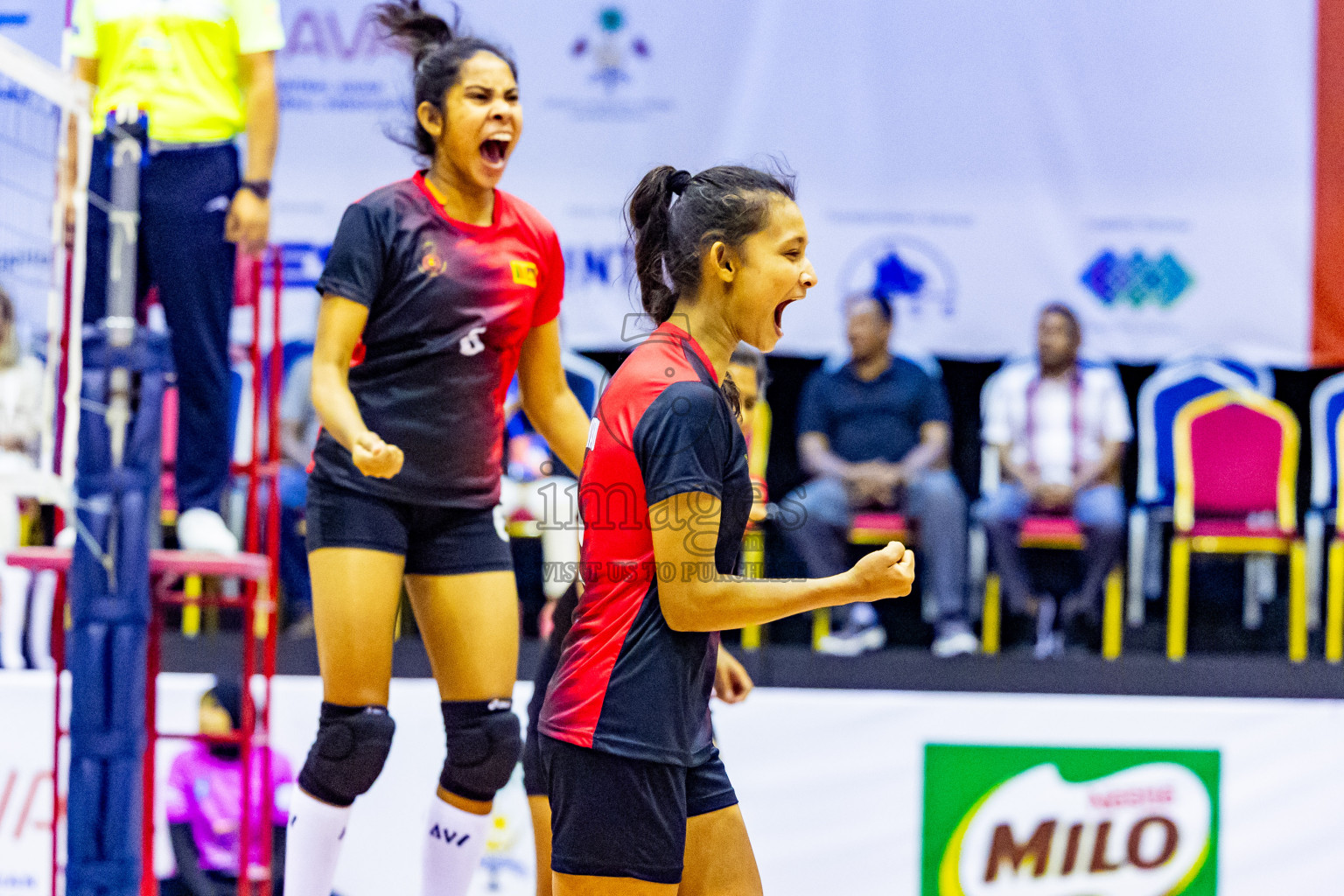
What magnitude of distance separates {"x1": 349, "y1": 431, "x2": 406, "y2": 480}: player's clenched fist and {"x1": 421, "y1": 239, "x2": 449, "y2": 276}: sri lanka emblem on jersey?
590 millimetres

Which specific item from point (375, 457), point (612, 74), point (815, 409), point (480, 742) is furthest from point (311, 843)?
point (612, 74)

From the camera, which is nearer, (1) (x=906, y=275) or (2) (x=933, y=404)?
(2) (x=933, y=404)

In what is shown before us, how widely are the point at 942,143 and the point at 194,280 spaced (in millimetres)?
3860

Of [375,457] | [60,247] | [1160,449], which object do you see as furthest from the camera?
[1160,449]

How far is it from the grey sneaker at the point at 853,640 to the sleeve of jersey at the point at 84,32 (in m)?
3.59

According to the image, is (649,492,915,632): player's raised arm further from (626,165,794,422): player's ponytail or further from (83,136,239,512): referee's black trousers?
(83,136,239,512): referee's black trousers

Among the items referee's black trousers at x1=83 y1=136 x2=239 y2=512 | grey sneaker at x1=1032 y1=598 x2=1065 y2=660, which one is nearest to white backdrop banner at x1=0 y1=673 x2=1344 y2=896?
referee's black trousers at x1=83 y1=136 x2=239 y2=512

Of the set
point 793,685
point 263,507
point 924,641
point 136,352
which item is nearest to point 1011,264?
point 924,641

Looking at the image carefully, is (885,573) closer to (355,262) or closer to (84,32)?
(355,262)

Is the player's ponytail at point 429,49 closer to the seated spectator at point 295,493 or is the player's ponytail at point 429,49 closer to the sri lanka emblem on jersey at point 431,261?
the sri lanka emblem on jersey at point 431,261

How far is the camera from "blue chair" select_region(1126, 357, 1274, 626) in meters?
6.34

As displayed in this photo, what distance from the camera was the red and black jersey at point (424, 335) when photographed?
2.90m

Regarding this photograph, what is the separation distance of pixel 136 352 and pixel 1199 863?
338 cm

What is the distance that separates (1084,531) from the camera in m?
6.09
